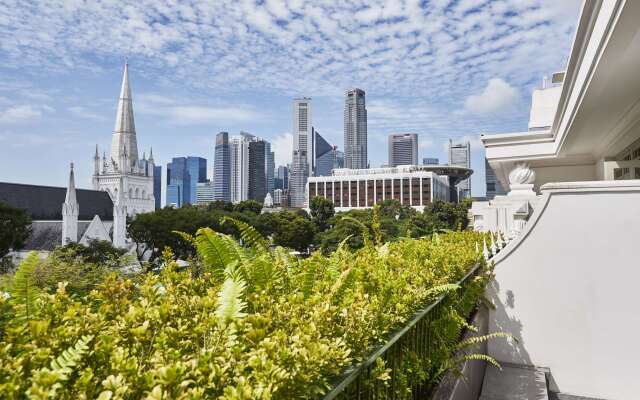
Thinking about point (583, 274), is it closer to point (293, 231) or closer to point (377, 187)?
point (293, 231)

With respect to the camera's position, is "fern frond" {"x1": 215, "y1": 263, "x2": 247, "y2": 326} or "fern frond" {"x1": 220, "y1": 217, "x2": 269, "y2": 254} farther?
"fern frond" {"x1": 220, "y1": 217, "x2": 269, "y2": 254}

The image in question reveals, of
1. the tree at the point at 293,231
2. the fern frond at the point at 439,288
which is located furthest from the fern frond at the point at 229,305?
the tree at the point at 293,231

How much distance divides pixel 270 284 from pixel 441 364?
172 centimetres

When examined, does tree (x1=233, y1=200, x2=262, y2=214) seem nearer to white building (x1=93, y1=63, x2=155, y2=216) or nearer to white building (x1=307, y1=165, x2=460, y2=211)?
white building (x1=93, y1=63, x2=155, y2=216)

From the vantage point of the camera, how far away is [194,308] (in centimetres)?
198

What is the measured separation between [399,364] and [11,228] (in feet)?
176

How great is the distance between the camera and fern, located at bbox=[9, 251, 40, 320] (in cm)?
183

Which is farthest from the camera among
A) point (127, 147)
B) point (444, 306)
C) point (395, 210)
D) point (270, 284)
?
point (127, 147)

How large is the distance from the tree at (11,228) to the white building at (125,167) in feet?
186

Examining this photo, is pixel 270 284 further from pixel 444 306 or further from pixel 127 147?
pixel 127 147

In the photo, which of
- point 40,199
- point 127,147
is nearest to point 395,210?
point 127,147

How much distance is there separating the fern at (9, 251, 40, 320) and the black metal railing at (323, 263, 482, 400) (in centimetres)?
127

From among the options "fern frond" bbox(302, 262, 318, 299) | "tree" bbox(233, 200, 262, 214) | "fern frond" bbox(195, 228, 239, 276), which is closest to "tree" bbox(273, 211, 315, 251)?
"tree" bbox(233, 200, 262, 214)

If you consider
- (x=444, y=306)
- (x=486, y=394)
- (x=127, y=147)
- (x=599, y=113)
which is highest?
(x=127, y=147)
